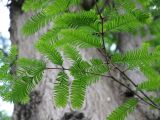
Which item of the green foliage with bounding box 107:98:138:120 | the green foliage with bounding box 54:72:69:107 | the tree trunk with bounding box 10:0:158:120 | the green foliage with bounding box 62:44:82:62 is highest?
the green foliage with bounding box 62:44:82:62

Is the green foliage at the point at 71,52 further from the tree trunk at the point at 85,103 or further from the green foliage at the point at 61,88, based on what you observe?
the tree trunk at the point at 85,103

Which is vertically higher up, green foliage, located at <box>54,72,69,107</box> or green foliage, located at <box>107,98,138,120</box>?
green foliage, located at <box>54,72,69,107</box>

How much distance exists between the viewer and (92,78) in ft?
3.71

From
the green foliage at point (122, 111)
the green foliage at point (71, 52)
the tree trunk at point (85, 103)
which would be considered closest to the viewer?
the green foliage at point (71, 52)

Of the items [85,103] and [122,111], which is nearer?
[122,111]

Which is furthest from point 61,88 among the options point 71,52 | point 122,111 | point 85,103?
point 85,103

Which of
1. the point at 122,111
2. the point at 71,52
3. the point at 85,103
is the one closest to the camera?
the point at 71,52

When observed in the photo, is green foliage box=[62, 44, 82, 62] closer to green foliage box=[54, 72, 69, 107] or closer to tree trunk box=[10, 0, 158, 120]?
green foliage box=[54, 72, 69, 107]

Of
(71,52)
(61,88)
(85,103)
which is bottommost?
(85,103)

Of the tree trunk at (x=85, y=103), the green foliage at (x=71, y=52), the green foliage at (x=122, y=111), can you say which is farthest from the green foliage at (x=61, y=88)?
the tree trunk at (x=85, y=103)

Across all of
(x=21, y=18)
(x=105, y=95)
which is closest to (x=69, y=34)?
(x=105, y=95)

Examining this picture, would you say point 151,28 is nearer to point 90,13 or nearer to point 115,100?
point 115,100

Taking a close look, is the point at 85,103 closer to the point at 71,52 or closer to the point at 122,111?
the point at 122,111

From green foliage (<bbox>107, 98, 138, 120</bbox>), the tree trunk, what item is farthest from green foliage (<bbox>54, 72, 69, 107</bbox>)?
the tree trunk
